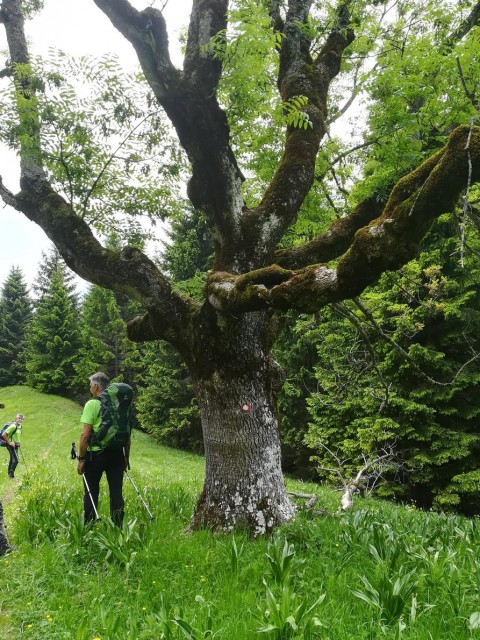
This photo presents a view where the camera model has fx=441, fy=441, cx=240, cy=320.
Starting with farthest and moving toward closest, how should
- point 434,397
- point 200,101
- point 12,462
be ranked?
point 434,397
point 12,462
point 200,101

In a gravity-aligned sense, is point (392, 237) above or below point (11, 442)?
above

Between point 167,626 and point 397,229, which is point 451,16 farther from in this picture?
point 167,626

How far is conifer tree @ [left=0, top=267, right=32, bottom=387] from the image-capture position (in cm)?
4197

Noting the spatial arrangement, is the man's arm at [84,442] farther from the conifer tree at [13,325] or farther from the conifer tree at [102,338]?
the conifer tree at [13,325]

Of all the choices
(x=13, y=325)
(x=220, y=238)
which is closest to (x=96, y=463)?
(x=220, y=238)

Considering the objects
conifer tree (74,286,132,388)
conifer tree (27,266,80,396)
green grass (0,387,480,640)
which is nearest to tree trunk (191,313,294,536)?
green grass (0,387,480,640)

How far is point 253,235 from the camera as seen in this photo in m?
6.05

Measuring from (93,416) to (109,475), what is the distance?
854mm

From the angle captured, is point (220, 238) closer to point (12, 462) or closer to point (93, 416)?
point (93, 416)

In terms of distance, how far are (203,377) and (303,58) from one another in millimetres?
5331

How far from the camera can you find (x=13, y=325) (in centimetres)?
4281

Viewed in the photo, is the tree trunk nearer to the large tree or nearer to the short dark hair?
the large tree

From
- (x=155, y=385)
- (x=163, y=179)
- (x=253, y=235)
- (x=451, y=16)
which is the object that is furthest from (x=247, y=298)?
(x=155, y=385)

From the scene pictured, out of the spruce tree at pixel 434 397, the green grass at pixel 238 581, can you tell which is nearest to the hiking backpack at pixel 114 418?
the green grass at pixel 238 581
